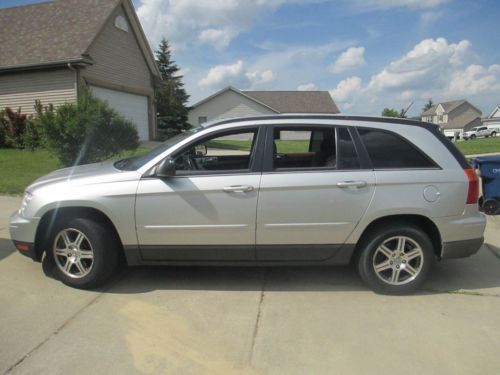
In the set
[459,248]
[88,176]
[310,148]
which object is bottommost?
[459,248]

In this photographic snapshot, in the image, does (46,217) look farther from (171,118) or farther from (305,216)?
(171,118)

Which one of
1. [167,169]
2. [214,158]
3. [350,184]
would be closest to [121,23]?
[214,158]

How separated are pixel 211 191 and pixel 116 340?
148 centimetres

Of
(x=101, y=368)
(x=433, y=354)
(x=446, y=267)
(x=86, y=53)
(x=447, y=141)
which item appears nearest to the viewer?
(x=101, y=368)

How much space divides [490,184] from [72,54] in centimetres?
1530

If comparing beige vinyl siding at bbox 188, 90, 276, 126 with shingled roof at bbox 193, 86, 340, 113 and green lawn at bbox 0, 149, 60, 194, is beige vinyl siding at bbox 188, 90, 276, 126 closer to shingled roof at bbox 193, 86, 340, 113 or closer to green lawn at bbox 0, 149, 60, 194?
shingled roof at bbox 193, 86, 340, 113

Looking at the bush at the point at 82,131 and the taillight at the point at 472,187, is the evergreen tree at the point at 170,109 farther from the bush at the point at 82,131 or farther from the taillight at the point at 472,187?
the taillight at the point at 472,187

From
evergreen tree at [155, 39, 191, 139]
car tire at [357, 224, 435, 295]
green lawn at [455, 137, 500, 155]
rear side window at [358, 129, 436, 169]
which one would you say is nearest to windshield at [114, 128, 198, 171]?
rear side window at [358, 129, 436, 169]

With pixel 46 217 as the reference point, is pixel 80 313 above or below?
below

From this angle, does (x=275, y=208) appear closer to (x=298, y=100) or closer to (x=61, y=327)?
(x=61, y=327)

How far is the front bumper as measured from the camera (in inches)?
164

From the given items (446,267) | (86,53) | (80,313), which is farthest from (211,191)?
(86,53)

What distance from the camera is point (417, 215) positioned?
4180 mm

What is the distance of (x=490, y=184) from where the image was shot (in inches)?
307
